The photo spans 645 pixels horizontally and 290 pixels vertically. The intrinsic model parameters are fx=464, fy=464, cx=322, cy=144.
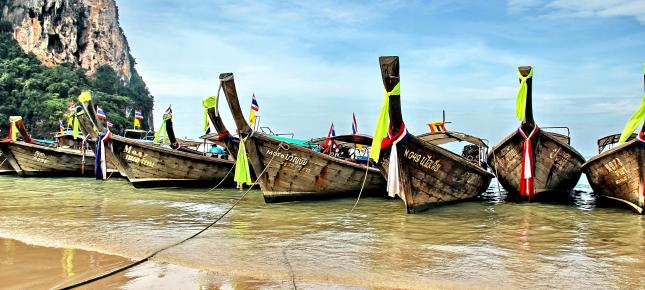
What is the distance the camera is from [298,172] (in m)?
10.7

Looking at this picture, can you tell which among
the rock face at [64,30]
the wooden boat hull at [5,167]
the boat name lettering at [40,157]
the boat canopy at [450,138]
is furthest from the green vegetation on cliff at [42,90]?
the boat canopy at [450,138]

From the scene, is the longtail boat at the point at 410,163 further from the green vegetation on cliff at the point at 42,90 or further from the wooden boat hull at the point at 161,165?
the green vegetation on cliff at the point at 42,90

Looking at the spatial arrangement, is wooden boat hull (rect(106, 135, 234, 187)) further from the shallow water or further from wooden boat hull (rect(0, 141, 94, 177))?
wooden boat hull (rect(0, 141, 94, 177))

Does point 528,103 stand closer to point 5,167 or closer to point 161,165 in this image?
point 161,165

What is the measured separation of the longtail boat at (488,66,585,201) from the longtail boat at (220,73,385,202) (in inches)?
141

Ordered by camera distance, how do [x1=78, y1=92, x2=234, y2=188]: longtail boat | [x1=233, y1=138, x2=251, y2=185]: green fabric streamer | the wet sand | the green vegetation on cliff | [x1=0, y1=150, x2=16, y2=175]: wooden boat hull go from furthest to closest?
the green vegetation on cliff
[x1=0, y1=150, x2=16, y2=175]: wooden boat hull
[x1=78, y1=92, x2=234, y2=188]: longtail boat
[x1=233, y1=138, x2=251, y2=185]: green fabric streamer
the wet sand

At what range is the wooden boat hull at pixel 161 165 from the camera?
44.2ft

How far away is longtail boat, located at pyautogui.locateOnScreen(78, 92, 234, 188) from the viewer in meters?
13.3

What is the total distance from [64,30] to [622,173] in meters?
59.8

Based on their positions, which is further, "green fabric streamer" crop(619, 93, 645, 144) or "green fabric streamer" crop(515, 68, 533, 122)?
"green fabric streamer" crop(515, 68, 533, 122)

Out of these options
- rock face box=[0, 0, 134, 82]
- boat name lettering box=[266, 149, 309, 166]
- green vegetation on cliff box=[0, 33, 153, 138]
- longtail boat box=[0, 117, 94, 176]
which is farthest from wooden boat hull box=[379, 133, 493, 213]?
rock face box=[0, 0, 134, 82]

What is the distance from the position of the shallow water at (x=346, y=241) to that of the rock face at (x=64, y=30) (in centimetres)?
5015

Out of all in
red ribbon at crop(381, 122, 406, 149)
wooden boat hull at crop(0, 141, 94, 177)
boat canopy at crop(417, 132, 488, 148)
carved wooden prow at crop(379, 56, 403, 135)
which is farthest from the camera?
wooden boat hull at crop(0, 141, 94, 177)

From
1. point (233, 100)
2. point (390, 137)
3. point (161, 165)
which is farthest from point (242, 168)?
point (161, 165)
